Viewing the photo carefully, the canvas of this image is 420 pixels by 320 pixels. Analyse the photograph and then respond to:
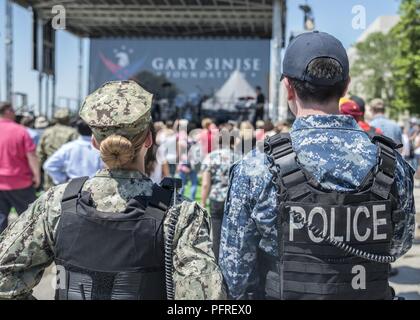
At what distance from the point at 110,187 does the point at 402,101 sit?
105ft

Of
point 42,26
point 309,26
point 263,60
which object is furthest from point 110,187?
point 263,60

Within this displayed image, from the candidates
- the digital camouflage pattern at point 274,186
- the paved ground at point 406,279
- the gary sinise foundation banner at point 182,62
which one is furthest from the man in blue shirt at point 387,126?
the gary sinise foundation banner at point 182,62

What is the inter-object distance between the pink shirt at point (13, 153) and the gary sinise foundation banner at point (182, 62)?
1673 centimetres

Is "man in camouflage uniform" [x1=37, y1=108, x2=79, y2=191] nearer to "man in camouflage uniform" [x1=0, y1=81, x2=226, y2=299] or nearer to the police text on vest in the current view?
"man in camouflage uniform" [x1=0, y1=81, x2=226, y2=299]

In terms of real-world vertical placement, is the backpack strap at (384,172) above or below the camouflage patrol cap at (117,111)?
below

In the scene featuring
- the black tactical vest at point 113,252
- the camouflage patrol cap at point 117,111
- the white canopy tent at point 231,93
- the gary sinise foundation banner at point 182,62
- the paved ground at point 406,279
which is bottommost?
the paved ground at point 406,279

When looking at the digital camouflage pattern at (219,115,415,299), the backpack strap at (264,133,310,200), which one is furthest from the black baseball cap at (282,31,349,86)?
the backpack strap at (264,133,310,200)

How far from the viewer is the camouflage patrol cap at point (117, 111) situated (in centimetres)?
Result: 169

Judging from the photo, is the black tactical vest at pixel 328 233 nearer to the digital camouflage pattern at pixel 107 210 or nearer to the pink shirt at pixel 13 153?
the digital camouflage pattern at pixel 107 210

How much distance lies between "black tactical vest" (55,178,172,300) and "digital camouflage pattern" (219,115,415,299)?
0.92 feet

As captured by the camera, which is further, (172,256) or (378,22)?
(378,22)

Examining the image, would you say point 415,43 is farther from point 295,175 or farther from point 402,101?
point 295,175

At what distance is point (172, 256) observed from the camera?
1.62 metres

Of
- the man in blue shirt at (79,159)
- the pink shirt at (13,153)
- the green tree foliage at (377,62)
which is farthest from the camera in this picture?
the green tree foliage at (377,62)
